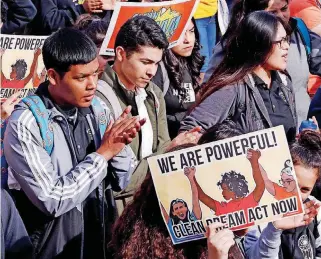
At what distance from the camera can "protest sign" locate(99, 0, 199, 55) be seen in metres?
5.99

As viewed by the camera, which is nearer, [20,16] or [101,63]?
[101,63]

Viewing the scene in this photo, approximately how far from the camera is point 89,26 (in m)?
6.32

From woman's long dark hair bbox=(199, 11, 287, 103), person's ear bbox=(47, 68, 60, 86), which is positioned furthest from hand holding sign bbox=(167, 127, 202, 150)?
person's ear bbox=(47, 68, 60, 86)

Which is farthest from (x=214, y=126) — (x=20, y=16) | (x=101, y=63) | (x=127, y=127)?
(x=20, y=16)

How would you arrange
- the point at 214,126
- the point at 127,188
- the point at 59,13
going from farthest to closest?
1. the point at 59,13
2. the point at 127,188
3. the point at 214,126

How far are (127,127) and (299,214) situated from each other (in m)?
0.81

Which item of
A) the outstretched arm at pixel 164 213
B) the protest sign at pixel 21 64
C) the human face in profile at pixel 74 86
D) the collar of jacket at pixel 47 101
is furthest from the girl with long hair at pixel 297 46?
the outstretched arm at pixel 164 213

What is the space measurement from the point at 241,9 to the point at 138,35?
0.92m

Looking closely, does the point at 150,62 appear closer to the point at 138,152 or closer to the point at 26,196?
the point at 138,152

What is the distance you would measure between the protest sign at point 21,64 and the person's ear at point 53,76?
48 centimetres

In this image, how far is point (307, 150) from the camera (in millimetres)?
5723

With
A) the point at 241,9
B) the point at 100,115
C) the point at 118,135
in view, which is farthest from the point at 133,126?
the point at 241,9

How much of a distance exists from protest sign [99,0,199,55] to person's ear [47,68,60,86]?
704 millimetres

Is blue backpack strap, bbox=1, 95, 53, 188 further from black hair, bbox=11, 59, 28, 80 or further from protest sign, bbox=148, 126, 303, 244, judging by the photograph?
black hair, bbox=11, 59, 28, 80
